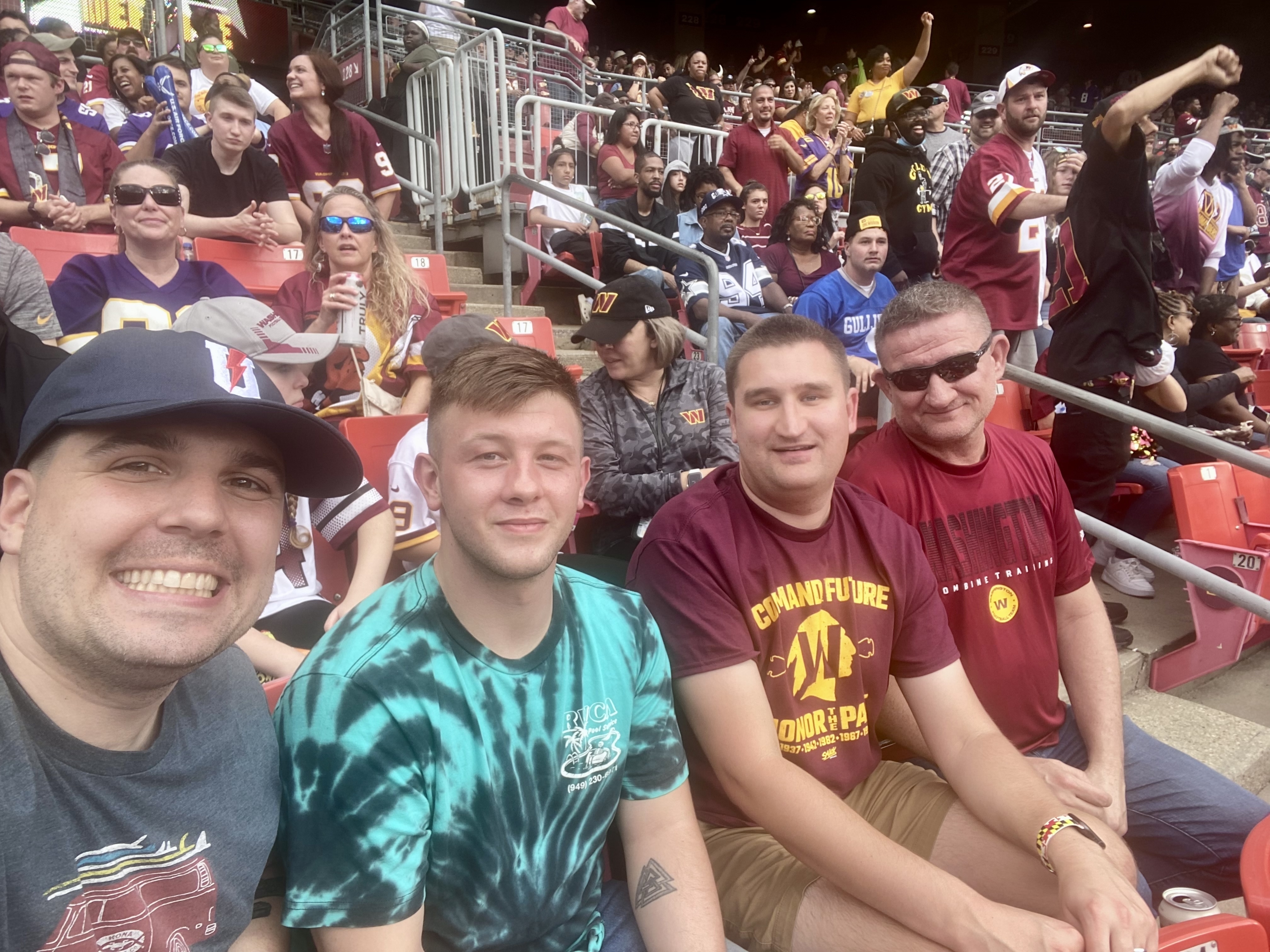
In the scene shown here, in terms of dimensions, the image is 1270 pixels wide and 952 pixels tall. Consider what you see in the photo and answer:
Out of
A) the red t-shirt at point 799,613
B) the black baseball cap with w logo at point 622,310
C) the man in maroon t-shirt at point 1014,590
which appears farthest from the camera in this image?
the black baseball cap with w logo at point 622,310

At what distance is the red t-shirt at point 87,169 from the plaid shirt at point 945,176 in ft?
17.6

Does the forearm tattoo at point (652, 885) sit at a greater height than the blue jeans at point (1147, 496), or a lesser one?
lesser

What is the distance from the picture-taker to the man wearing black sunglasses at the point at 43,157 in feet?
13.6

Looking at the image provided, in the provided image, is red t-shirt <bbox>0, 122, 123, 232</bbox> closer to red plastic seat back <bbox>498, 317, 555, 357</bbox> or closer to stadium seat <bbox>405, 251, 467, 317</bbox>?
stadium seat <bbox>405, 251, 467, 317</bbox>

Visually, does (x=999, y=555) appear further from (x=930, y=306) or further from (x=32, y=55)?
(x=32, y=55)

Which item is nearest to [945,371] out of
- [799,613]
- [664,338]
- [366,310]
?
[799,613]

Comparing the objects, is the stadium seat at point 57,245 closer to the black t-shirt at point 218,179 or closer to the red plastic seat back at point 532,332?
the black t-shirt at point 218,179

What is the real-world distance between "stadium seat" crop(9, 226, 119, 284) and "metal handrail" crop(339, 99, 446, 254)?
235 cm

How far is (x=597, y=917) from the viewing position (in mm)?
1446

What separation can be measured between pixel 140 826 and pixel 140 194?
2921 mm

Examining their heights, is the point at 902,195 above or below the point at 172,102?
below

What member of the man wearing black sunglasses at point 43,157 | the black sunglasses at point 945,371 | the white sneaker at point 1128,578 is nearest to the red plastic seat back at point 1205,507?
the white sneaker at point 1128,578

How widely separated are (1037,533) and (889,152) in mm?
4217

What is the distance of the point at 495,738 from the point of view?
130 cm
